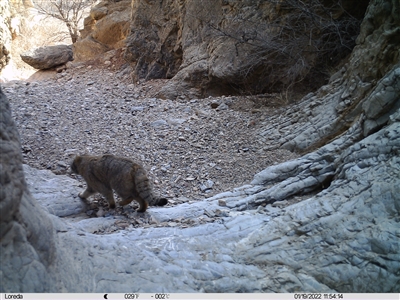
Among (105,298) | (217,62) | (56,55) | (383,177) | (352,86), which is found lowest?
(105,298)

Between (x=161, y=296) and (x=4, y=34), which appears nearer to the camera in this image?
(x=161, y=296)

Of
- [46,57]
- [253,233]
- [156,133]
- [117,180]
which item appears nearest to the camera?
[253,233]

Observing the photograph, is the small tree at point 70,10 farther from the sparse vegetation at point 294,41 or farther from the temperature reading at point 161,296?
the temperature reading at point 161,296

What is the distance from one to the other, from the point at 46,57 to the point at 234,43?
23.9ft

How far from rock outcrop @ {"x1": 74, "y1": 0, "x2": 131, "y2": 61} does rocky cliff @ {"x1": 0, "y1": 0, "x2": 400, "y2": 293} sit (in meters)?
8.57

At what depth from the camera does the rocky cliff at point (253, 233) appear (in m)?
2.84

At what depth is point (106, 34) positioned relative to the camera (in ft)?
43.5

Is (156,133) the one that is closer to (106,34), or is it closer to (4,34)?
(106,34)

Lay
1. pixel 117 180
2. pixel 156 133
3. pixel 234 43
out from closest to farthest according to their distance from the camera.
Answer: pixel 117 180 < pixel 156 133 < pixel 234 43

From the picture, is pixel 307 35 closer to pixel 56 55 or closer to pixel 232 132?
pixel 232 132

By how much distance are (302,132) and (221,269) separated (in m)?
3.64

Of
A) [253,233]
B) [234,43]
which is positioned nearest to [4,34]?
[234,43]

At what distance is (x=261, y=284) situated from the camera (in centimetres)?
328

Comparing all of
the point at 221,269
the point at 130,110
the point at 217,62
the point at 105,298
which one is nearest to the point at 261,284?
the point at 221,269
